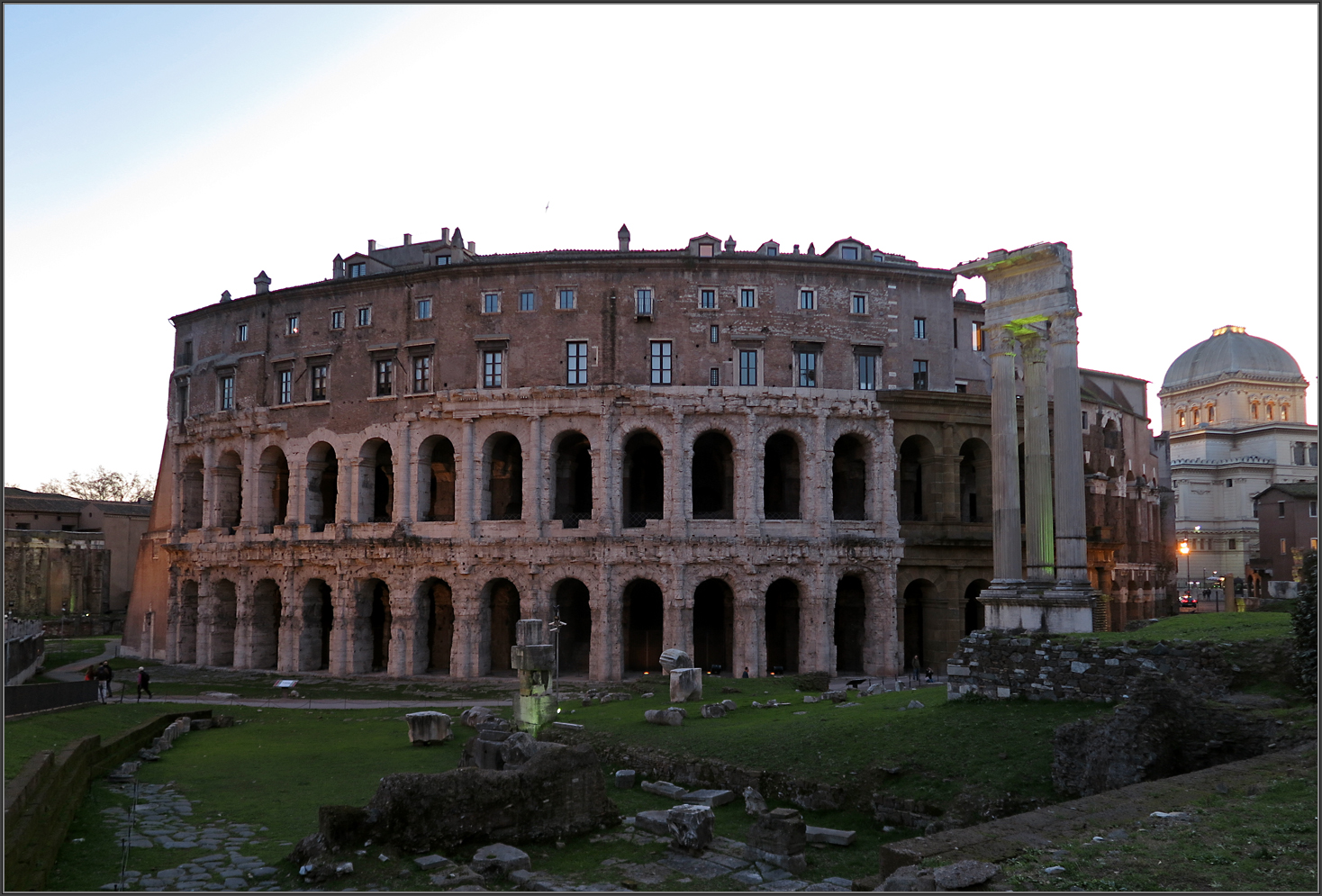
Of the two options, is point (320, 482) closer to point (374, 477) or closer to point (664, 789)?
point (374, 477)

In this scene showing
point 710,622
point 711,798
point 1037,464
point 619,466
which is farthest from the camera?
point 710,622

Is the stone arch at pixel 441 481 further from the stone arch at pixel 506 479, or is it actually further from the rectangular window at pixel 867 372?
the rectangular window at pixel 867 372

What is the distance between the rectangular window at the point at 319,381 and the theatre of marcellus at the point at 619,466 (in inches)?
3.4

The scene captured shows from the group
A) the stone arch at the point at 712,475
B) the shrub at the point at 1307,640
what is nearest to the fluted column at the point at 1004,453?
the shrub at the point at 1307,640

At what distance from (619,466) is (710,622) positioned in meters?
8.45

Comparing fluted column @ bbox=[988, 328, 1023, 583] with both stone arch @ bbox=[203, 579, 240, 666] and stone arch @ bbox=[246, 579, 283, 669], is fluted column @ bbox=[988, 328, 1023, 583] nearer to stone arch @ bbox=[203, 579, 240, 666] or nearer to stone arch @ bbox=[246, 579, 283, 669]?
stone arch @ bbox=[246, 579, 283, 669]

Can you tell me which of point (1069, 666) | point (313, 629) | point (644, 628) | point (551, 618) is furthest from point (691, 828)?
point (313, 629)

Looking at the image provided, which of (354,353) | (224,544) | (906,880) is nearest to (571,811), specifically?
(906,880)

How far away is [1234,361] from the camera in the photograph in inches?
3509

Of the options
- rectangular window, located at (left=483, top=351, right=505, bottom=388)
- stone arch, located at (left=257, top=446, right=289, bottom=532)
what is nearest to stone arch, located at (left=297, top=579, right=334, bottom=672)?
stone arch, located at (left=257, top=446, right=289, bottom=532)

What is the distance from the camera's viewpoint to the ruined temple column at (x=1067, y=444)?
2150 cm

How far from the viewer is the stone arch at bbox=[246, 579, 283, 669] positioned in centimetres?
4384

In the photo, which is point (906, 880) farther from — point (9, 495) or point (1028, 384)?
point (9, 495)

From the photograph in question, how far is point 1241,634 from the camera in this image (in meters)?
17.1
